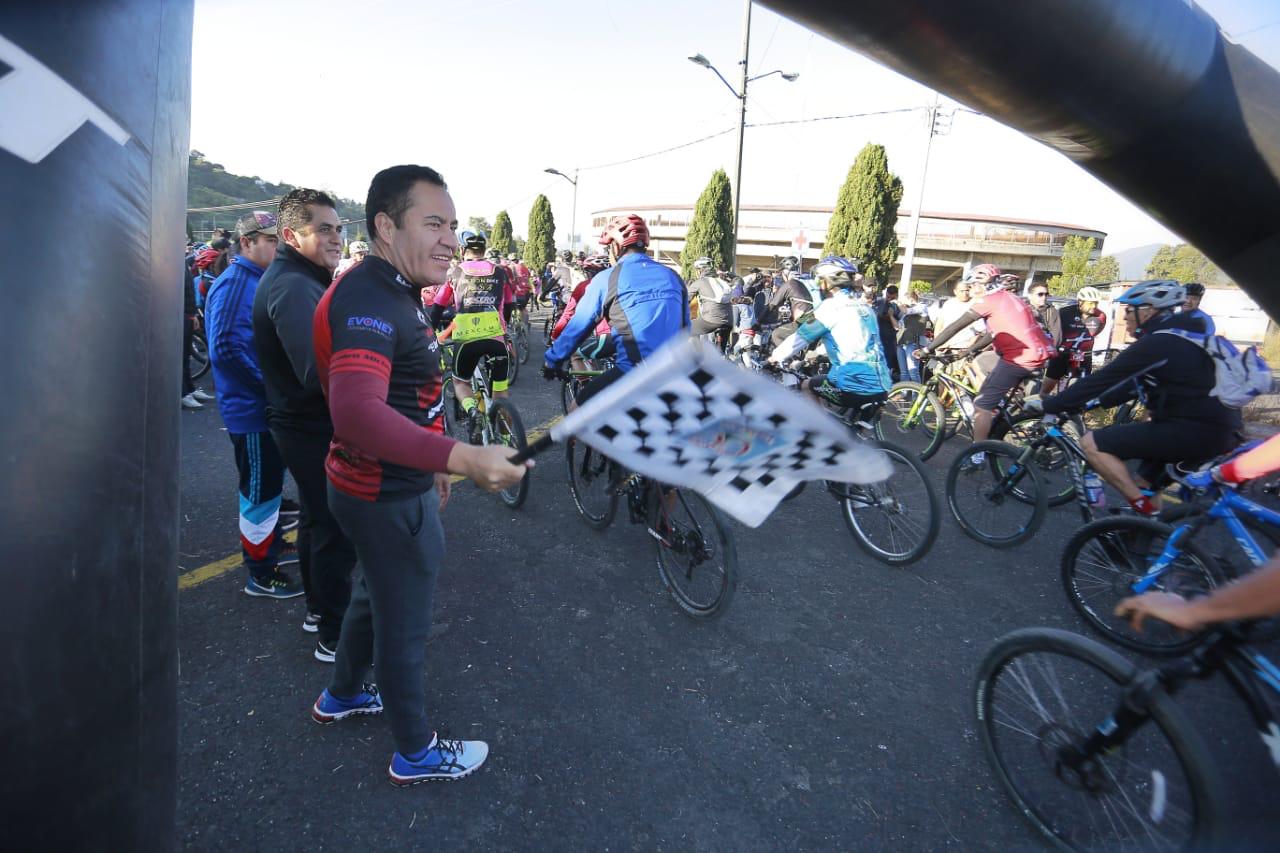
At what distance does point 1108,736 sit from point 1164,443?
2.67 metres

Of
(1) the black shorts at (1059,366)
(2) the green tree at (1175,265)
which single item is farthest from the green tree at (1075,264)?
(1) the black shorts at (1059,366)

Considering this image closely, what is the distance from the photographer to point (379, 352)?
177cm

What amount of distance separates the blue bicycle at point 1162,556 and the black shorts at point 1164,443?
137 mm

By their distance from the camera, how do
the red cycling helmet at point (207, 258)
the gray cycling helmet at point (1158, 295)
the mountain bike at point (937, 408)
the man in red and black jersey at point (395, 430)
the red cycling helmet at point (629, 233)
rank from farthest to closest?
the red cycling helmet at point (207, 258)
the mountain bike at point (937, 408)
the gray cycling helmet at point (1158, 295)
the red cycling helmet at point (629, 233)
the man in red and black jersey at point (395, 430)

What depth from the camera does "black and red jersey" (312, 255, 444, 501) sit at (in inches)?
69.9

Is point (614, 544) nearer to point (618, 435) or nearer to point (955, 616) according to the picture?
point (955, 616)

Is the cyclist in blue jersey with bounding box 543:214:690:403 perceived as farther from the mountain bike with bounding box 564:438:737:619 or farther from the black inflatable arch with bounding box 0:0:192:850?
the black inflatable arch with bounding box 0:0:192:850

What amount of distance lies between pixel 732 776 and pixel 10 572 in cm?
245

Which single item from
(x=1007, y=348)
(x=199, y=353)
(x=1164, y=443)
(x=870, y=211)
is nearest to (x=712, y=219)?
(x=870, y=211)

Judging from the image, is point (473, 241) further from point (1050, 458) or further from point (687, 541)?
point (1050, 458)

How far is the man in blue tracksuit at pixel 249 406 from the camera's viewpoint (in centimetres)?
337

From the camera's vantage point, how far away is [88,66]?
813mm

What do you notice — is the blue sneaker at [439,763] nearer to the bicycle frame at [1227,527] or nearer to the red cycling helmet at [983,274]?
the bicycle frame at [1227,527]

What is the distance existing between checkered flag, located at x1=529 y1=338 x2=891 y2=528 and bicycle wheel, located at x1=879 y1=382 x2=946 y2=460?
15.8 ft
